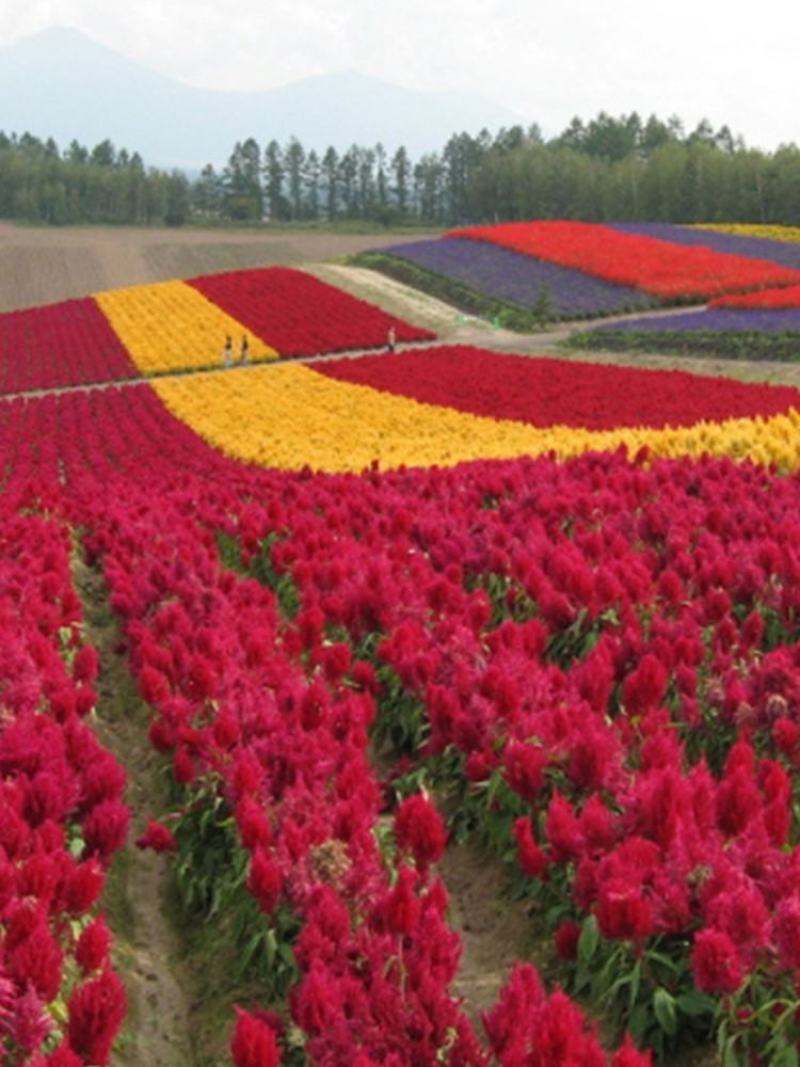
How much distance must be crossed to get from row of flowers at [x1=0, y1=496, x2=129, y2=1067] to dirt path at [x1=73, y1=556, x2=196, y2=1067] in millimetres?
405

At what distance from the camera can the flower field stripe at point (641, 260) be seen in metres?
45.5

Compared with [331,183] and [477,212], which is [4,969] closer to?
[477,212]

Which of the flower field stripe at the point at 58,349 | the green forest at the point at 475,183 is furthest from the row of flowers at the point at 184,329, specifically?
the green forest at the point at 475,183

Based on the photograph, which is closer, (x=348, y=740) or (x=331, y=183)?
(x=348, y=740)

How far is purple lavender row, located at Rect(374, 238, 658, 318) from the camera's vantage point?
4394 centimetres

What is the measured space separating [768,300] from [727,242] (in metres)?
22.4

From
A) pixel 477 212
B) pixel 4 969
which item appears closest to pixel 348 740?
pixel 4 969

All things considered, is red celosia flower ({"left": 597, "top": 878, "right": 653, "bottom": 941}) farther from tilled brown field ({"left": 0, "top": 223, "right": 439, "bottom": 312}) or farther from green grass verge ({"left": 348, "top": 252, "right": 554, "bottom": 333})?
tilled brown field ({"left": 0, "top": 223, "right": 439, "bottom": 312})

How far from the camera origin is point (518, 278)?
49.4 m

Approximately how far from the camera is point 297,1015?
3.52 m

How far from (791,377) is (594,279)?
2094 centimetres

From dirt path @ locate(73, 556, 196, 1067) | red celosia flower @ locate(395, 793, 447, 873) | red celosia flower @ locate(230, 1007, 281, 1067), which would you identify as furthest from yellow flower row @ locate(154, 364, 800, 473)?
red celosia flower @ locate(230, 1007, 281, 1067)

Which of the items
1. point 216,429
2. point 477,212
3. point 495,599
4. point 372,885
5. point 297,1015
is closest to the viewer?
point 297,1015

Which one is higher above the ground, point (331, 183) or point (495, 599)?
point (331, 183)
